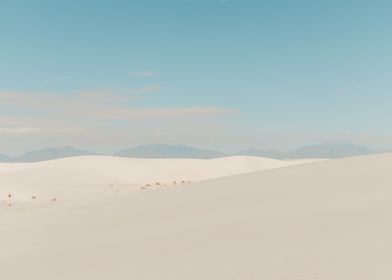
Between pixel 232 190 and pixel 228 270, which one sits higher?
pixel 232 190

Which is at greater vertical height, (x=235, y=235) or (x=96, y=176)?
(x=96, y=176)

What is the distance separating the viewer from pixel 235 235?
4672 mm

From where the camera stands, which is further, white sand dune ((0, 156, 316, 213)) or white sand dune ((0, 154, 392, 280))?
white sand dune ((0, 156, 316, 213))

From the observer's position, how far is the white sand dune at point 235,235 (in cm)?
360

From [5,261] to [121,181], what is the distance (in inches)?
748

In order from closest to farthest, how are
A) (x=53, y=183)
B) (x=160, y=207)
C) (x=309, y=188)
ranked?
(x=309, y=188) < (x=160, y=207) < (x=53, y=183)

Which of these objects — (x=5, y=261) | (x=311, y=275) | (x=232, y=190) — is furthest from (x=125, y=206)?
(x=311, y=275)

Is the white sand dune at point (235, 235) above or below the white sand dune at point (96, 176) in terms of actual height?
below

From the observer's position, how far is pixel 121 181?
23969mm

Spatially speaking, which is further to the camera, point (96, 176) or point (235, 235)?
point (96, 176)

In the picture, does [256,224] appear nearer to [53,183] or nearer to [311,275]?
[311,275]

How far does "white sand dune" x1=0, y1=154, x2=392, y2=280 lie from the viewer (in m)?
3.60

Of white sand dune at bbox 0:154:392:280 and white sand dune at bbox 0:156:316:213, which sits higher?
white sand dune at bbox 0:156:316:213

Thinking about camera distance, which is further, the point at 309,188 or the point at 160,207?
the point at 160,207
